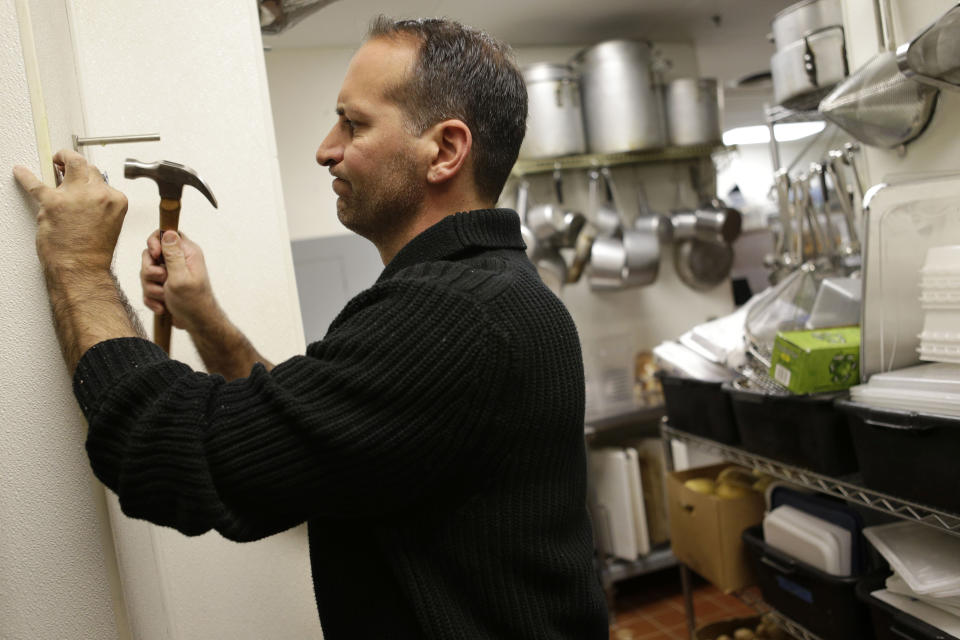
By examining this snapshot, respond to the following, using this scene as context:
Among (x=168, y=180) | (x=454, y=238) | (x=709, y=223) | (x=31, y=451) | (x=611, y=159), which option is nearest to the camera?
(x=31, y=451)

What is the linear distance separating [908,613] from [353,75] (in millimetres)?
1308

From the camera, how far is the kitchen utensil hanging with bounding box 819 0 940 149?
155 cm

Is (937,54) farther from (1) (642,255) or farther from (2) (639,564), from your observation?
(2) (639,564)

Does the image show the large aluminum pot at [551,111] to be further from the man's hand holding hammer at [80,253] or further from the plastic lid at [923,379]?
the man's hand holding hammer at [80,253]

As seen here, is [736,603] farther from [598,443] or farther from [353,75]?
[353,75]

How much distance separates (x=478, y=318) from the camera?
0.79 meters

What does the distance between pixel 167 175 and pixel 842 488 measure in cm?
136

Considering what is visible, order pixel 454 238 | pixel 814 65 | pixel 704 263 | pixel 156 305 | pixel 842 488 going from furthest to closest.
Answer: pixel 704 263 < pixel 814 65 < pixel 842 488 < pixel 156 305 < pixel 454 238

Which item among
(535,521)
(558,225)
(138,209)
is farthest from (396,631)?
(558,225)

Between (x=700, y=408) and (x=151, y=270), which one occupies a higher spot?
(x=151, y=270)

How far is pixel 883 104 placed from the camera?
1.58 m

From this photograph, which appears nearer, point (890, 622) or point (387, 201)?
point (387, 201)

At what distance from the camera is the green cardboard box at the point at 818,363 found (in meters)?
1.55

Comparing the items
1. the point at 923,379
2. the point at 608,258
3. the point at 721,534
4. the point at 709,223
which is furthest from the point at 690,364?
the point at 709,223
